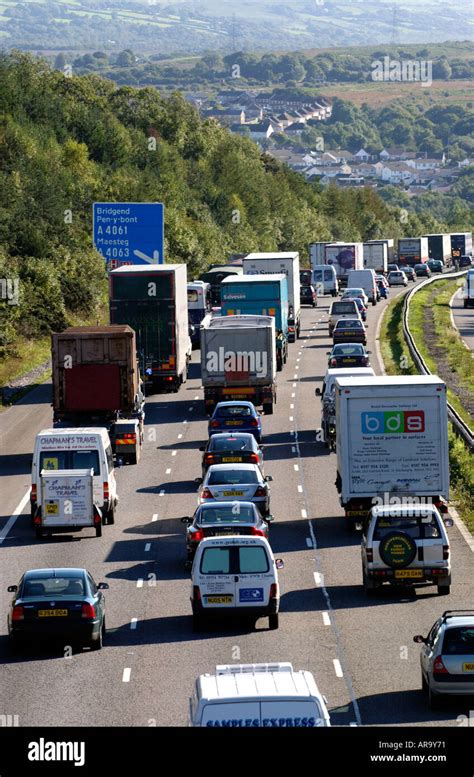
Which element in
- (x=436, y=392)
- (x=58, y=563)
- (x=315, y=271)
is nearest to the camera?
(x=58, y=563)

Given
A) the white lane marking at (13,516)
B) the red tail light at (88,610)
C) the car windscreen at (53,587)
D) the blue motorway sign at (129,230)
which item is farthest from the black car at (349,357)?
the red tail light at (88,610)

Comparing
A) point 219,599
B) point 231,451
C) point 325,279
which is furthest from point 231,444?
point 325,279

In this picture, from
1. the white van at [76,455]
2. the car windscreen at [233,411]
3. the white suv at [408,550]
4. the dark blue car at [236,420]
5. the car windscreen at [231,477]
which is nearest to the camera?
the white suv at [408,550]

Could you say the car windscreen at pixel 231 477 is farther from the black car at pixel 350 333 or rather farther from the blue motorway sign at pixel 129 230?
the blue motorway sign at pixel 129 230

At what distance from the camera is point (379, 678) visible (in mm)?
21875

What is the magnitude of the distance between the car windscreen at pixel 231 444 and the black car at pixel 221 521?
27.2 feet

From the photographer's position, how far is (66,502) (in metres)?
33.7

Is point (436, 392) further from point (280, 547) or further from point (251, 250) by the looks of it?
point (251, 250)

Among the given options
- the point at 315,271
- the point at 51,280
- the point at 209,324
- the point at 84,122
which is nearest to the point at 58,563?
the point at 209,324

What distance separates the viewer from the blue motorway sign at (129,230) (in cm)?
6975

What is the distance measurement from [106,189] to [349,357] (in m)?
49.3

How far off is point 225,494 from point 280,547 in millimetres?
1829

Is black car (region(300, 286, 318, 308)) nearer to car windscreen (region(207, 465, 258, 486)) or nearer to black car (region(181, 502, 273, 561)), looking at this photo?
car windscreen (region(207, 465, 258, 486))

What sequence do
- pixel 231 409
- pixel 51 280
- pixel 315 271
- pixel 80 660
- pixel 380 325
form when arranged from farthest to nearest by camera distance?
pixel 315 271, pixel 380 325, pixel 51 280, pixel 231 409, pixel 80 660
